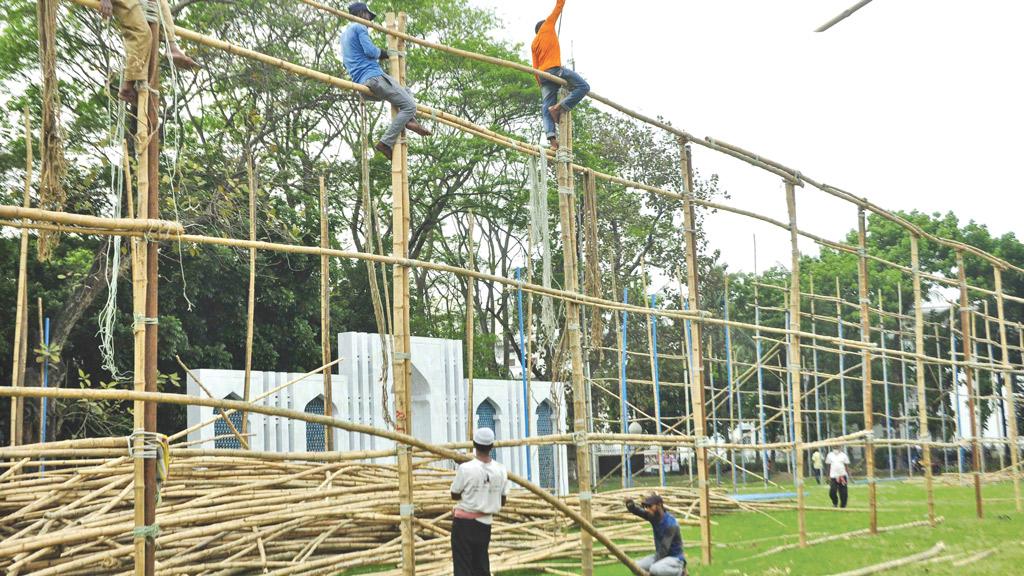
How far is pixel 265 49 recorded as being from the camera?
17281 mm

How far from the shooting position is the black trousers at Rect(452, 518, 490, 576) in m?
5.99

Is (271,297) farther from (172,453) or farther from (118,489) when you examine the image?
(172,453)

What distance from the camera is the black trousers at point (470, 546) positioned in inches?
236

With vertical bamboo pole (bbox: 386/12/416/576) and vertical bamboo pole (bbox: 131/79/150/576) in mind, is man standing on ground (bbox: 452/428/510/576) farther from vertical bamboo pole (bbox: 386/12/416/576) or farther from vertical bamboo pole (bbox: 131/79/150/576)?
vertical bamboo pole (bbox: 131/79/150/576)

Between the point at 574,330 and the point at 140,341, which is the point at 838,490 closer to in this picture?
the point at 574,330

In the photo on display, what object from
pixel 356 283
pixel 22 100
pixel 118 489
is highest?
pixel 22 100

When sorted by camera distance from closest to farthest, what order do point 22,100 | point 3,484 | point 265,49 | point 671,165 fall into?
point 3,484 < point 22,100 < point 265,49 < point 671,165

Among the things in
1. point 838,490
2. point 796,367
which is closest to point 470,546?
point 796,367

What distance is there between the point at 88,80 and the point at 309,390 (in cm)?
529

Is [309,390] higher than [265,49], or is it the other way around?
[265,49]

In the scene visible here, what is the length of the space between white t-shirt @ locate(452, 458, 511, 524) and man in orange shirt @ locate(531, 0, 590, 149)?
251cm

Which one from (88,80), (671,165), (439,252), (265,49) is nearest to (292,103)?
(265,49)

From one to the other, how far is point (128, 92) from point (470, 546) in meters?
3.15

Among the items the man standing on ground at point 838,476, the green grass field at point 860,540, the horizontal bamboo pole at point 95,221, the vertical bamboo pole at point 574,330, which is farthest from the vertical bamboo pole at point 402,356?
the man standing on ground at point 838,476
